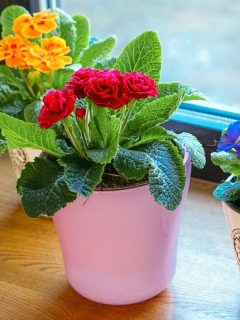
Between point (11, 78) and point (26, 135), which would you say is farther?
point (11, 78)

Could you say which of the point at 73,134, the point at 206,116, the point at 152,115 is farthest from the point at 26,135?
the point at 206,116

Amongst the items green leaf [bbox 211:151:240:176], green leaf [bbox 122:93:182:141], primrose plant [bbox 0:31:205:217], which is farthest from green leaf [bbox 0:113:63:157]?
green leaf [bbox 211:151:240:176]

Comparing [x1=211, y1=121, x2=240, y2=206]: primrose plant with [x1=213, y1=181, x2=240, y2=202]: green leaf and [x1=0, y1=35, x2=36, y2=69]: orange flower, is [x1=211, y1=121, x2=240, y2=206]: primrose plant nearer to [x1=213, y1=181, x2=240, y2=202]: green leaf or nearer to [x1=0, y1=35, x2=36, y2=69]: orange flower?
[x1=213, y1=181, x2=240, y2=202]: green leaf

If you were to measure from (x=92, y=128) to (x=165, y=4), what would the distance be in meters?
0.50

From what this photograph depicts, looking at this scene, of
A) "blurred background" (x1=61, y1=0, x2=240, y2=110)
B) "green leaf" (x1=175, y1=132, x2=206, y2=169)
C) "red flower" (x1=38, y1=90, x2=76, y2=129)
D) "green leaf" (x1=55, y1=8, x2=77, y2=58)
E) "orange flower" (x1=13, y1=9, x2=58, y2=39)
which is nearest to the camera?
"red flower" (x1=38, y1=90, x2=76, y2=129)

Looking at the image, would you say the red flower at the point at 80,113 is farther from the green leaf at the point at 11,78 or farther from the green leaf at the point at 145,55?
the green leaf at the point at 11,78

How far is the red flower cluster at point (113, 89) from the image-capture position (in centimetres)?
67

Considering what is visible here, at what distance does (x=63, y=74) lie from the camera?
0.93 meters

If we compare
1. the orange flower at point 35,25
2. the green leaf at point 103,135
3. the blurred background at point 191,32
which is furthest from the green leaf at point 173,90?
the blurred background at point 191,32

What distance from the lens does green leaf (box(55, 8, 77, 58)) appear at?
977mm

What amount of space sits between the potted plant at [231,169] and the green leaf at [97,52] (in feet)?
1.04

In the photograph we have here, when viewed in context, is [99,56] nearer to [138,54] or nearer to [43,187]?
[138,54]

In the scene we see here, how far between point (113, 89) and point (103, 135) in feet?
0.27

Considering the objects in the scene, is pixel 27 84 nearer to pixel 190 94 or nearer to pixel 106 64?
pixel 106 64
